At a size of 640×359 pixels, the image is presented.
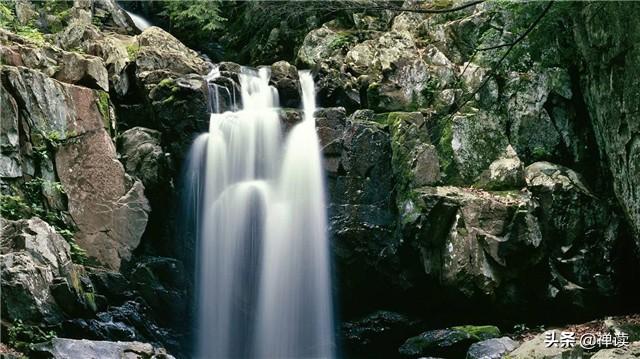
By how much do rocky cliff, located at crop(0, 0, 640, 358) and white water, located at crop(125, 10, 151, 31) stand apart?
4354 mm

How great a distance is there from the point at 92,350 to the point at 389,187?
20.6ft

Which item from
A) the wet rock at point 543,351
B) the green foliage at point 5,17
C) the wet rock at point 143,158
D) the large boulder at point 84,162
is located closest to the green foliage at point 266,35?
the wet rock at point 143,158

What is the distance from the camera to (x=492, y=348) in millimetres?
9445

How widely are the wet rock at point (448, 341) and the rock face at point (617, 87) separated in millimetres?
3044

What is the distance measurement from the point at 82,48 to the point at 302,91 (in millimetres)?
4906

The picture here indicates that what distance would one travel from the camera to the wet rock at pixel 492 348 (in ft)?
30.3

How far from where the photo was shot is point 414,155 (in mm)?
11586

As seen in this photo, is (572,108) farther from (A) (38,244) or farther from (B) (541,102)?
(A) (38,244)

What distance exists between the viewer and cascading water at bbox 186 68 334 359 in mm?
11047

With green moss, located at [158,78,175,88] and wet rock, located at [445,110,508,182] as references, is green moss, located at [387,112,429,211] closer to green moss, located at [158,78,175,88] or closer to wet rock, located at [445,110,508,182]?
wet rock, located at [445,110,508,182]

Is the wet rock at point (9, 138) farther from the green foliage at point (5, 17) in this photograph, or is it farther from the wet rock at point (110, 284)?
the green foliage at point (5, 17)

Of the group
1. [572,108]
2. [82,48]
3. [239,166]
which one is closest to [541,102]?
[572,108]

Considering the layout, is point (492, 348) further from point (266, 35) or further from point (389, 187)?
point (266, 35)

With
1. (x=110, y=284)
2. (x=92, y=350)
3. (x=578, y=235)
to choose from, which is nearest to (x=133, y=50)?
(x=110, y=284)
